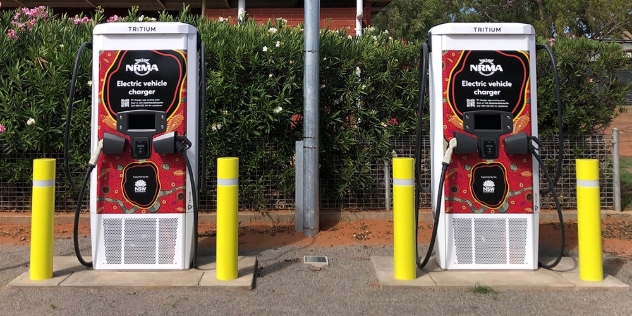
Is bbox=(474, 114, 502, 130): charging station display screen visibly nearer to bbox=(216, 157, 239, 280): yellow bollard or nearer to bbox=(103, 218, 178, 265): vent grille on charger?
bbox=(216, 157, 239, 280): yellow bollard

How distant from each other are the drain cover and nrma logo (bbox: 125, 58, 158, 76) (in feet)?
8.28

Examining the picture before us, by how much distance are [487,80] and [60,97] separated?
5.45 m

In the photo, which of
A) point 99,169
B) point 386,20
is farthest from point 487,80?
point 386,20

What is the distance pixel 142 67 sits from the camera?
15.7 feet

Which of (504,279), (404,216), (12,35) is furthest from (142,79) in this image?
(504,279)

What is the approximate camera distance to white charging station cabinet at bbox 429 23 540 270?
4836 mm

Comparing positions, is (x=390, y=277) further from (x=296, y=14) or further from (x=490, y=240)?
(x=296, y=14)

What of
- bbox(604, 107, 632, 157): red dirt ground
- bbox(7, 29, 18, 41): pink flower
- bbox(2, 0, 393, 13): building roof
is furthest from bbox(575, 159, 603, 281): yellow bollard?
bbox(2, 0, 393, 13): building roof

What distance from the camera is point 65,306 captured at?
4.14 meters

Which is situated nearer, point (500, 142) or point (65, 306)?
point (65, 306)

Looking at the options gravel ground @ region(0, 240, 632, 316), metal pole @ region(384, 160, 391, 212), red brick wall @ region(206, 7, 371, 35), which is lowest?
gravel ground @ region(0, 240, 632, 316)

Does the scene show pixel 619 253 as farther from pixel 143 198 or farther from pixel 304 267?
pixel 143 198

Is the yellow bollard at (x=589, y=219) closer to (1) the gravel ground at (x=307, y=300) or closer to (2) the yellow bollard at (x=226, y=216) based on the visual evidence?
(1) the gravel ground at (x=307, y=300)

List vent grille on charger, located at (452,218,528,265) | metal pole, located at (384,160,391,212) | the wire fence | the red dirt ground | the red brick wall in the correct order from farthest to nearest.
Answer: the red dirt ground, the red brick wall, metal pole, located at (384,160,391,212), the wire fence, vent grille on charger, located at (452,218,528,265)
